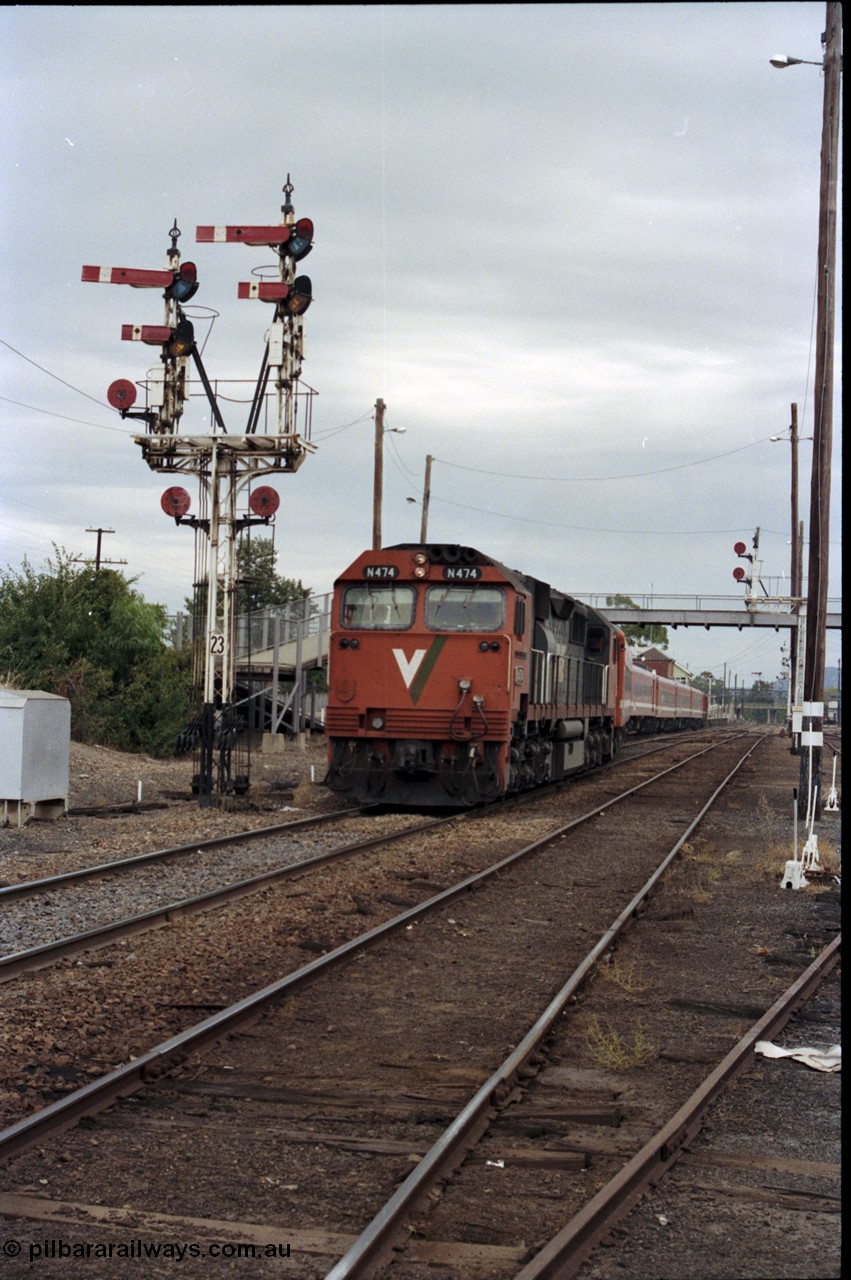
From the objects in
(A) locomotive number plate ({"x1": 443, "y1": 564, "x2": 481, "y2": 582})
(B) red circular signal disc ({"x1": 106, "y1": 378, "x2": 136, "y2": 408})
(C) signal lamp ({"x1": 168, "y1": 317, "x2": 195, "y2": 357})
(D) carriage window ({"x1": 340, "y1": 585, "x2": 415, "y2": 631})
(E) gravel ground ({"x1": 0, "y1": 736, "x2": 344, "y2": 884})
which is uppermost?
(C) signal lamp ({"x1": 168, "y1": 317, "x2": 195, "y2": 357})

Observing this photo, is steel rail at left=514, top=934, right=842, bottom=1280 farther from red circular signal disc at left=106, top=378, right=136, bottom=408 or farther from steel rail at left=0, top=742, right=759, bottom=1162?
red circular signal disc at left=106, top=378, right=136, bottom=408

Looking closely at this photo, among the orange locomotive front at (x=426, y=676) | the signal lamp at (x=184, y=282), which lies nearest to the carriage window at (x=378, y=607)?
the orange locomotive front at (x=426, y=676)

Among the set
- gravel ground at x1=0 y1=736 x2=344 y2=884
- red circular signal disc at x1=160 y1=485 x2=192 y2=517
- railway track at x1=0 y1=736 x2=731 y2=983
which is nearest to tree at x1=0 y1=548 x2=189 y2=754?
gravel ground at x1=0 y1=736 x2=344 y2=884

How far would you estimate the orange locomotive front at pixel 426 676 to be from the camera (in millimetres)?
18281

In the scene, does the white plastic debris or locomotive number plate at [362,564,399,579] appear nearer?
the white plastic debris

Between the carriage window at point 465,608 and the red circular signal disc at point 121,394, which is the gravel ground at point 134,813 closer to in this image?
the carriage window at point 465,608

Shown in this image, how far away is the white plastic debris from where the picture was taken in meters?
6.92

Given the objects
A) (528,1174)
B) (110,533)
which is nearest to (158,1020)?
(528,1174)

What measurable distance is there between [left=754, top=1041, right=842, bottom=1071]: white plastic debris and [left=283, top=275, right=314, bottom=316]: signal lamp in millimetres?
15014

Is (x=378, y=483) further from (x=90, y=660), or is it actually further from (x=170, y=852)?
(x=170, y=852)

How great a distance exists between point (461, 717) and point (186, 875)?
6208 mm

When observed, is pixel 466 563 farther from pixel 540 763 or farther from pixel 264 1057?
pixel 264 1057

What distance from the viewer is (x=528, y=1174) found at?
522cm

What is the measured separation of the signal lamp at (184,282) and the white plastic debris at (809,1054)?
15509 mm
